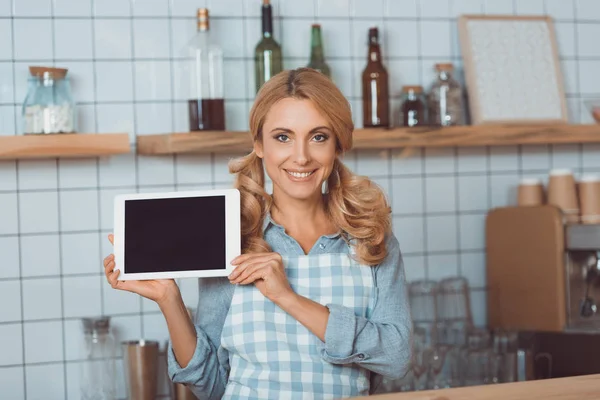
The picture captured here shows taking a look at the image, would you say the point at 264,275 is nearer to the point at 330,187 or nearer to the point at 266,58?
the point at 330,187

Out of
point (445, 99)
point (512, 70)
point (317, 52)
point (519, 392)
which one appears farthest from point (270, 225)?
point (512, 70)

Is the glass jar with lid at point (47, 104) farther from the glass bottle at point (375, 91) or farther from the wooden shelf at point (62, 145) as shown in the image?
the glass bottle at point (375, 91)

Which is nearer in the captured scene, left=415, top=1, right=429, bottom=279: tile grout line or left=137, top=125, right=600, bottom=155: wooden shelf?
left=137, top=125, right=600, bottom=155: wooden shelf

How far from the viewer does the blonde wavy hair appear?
5.68ft

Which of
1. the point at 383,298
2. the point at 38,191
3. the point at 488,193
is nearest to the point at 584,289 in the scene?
the point at 488,193

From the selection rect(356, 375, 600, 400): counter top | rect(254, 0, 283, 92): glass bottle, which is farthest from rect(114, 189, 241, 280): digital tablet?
rect(254, 0, 283, 92): glass bottle

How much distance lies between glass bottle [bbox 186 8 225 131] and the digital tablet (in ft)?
2.69

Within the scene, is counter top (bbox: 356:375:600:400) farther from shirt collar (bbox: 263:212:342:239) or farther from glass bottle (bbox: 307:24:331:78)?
glass bottle (bbox: 307:24:331:78)

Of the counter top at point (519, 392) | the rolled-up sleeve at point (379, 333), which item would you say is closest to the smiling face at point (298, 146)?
the rolled-up sleeve at point (379, 333)

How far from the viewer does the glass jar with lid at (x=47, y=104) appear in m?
2.33

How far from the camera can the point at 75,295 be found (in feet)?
8.30

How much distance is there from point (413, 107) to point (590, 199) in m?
0.57

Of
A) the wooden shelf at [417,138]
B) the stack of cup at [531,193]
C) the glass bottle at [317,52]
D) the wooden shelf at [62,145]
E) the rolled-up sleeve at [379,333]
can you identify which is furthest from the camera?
the stack of cup at [531,193]

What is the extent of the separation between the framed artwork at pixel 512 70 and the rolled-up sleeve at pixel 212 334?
1.23 meters
